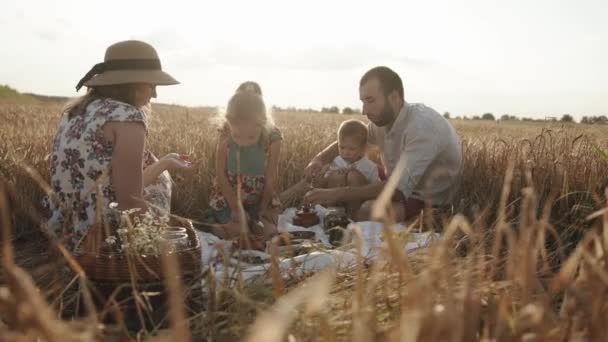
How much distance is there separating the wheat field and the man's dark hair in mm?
834

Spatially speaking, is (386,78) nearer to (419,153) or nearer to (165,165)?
(419,153)

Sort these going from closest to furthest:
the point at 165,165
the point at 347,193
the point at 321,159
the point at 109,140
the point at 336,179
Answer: the point at 109,140 < the point at 165,165 < the point at 347,193 < the point at 336,179 < the point at 321,159

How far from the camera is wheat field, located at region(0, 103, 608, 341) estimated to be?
2.90ft

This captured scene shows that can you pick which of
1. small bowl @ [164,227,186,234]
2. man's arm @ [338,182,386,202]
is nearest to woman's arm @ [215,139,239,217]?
man's arm @ [338,182,386,202]

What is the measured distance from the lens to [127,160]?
9.03ft

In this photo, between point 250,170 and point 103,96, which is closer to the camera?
point 103,96

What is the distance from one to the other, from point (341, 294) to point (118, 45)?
200 centimetres

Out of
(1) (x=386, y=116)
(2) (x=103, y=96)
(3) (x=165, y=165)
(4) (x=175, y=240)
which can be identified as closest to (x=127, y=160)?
(3) (x=165, y=165)

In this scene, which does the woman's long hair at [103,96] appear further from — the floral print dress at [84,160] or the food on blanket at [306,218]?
the food on blanket at [306,218]

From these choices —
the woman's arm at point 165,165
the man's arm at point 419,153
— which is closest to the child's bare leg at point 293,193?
the man's arm at point 419,153

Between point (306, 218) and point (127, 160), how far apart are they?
1685 millimetres

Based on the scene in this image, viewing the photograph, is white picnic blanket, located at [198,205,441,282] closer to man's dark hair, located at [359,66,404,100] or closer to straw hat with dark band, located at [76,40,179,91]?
straw hat with dark band, located at [76,40,179,91]

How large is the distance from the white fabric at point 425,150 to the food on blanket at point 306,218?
64 centimetres

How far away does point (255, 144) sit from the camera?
4.25 meters
